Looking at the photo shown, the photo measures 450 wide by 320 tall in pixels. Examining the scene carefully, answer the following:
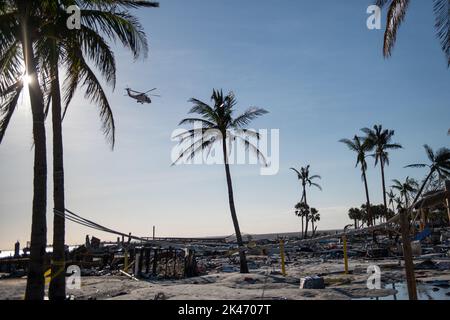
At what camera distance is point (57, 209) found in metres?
9.72

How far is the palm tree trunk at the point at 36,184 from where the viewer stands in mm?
8219

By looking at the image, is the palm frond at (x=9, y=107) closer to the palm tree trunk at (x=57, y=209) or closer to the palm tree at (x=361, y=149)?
the palm tree trunk at (x=57, y=209)

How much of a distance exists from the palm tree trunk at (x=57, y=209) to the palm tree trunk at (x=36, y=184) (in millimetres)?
900

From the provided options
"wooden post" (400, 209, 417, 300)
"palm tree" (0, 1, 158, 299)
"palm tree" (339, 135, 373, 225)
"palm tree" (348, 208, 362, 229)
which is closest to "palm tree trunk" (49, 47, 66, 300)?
"palm tree" (0, 1, 158, 299)

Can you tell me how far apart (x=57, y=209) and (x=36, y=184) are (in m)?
1.24

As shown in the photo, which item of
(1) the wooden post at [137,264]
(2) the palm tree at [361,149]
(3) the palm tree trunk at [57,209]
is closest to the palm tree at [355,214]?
(2) the palm tree at [361,149]

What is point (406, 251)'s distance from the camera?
5.82 metres

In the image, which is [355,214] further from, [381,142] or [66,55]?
[66,55]

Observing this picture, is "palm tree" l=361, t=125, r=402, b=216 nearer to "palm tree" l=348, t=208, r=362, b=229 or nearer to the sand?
the sand

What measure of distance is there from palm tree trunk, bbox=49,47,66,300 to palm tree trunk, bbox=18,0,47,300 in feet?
2.95

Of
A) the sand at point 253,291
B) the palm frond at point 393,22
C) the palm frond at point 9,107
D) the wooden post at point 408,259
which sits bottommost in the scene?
the sand at point 253,291
